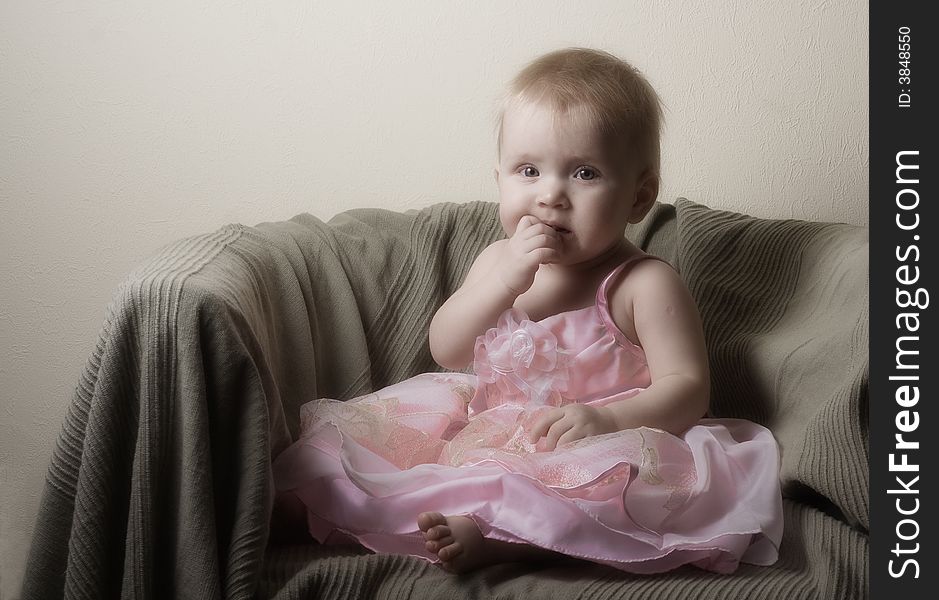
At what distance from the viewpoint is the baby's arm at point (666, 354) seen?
1.13 m

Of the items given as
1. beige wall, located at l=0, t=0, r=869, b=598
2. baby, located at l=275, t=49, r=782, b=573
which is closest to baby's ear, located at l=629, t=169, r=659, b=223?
baby, located at l=275, t=49, r=782, b=573

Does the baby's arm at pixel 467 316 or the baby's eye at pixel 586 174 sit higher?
the baby's eye at pixel 586 174

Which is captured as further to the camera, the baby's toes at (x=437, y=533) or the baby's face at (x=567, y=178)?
the baby's face at (x=567, y=178)

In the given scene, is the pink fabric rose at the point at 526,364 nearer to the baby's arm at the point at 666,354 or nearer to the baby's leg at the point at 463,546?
the baby's arm at the point at 666,354

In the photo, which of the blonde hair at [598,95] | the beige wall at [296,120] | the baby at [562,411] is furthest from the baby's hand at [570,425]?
the beige wall at [296,120]

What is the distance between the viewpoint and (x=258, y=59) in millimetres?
1739

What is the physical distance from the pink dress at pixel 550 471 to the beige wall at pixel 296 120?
568mm

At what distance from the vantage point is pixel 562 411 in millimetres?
1086

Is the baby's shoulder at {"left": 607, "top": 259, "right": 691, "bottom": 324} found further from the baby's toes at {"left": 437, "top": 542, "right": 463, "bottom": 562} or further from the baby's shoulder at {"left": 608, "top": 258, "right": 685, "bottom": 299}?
the baby's toes at {"left": 437, "top": 542, "right": 463, "bottom": 562}

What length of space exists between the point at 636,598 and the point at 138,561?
45cm

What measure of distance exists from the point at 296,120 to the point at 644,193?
2.42 feet

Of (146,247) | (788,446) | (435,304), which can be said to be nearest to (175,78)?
(146,247)

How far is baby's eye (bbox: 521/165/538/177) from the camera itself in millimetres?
1217

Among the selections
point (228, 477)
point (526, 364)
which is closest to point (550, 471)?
point (526, 364)
